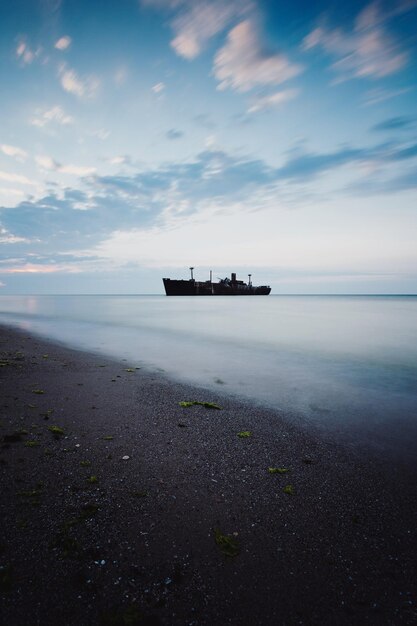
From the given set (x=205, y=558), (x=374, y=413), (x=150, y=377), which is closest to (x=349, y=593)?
(x=205, y=558)

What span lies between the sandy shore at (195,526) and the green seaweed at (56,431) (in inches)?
2.3

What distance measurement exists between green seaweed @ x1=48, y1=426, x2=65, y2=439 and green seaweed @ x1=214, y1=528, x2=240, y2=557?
3639 mm

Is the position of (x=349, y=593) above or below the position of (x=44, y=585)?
below

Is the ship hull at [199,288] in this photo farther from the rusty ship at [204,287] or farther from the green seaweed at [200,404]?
the green seaweed at [200,404]

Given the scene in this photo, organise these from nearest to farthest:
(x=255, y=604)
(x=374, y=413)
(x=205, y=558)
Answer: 1. (x=255, y=604)
2. (x=205, y=558)
3. (x=374, y=413)

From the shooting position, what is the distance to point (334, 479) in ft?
15.7

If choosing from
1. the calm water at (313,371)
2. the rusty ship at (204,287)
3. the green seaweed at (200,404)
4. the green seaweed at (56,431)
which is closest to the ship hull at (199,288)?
the rusty ship at (204,287)

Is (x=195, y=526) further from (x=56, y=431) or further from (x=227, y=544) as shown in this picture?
(x=56, y=431)

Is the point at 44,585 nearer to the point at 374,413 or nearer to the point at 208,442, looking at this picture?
the point at 208,442

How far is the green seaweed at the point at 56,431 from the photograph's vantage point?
578cm

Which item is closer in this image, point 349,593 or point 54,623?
point 54,623

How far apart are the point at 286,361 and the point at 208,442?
1033 centimetres

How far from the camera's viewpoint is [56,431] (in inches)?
232

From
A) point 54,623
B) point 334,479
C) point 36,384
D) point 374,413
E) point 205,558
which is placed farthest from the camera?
point 36,384
